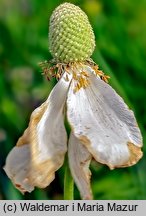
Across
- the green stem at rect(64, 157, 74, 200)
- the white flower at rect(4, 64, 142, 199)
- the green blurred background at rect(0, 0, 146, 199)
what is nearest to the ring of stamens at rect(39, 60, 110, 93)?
the white flower at rect(4, 64, 142, 199)

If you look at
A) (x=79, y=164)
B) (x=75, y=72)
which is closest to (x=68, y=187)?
(x=79, y=164)

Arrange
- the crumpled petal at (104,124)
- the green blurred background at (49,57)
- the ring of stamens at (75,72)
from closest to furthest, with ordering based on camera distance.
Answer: the crumpled petal at (104,124) < the ring of stamens at (75,72) < the green blurred background at (49,57)

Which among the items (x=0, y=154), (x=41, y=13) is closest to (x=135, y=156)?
(x=0, y=154)

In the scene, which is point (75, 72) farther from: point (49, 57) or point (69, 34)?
point (49, 57)

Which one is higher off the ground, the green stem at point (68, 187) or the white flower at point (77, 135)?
the white flower at point (77, 135)

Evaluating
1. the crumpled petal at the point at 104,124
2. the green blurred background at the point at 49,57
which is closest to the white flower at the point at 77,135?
the crumpled petal at the point at 104,124

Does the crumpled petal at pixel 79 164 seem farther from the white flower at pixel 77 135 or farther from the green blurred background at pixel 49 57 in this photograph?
the green blurred background at pixel 49 57

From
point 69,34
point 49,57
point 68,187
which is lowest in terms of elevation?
point 49,57
